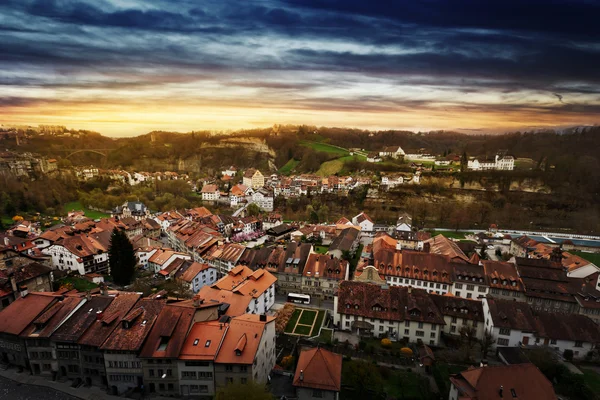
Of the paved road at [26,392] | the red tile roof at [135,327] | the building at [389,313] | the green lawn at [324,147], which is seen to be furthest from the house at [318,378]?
the green lawn at [324,147]

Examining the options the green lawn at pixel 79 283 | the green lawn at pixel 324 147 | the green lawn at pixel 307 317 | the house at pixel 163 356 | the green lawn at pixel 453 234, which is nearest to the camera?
the house at pixel 163 356

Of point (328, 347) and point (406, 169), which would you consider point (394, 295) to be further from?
point (406, 169)

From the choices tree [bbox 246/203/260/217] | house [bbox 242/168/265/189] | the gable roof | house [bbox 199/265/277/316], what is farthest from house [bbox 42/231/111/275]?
house [bbox 242/168/265/189]

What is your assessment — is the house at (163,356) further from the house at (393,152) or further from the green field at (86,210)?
the house at (393,152)

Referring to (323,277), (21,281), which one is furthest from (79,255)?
(323,277)

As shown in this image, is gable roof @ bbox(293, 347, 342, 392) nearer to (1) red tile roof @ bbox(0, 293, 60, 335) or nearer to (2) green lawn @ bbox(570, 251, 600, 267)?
(1) red tile roof @ bbox(0, 293, 60, 335)

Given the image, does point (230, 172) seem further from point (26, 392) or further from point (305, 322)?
point (26, 392)

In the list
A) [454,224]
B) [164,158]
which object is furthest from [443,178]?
[164,158]
